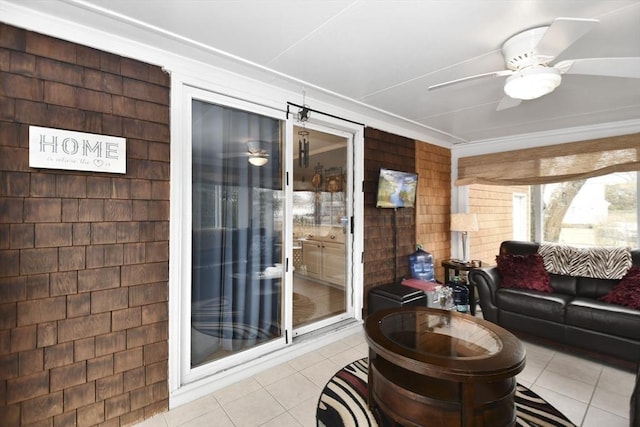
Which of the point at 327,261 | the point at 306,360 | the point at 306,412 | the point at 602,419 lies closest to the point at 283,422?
the point at 306,412

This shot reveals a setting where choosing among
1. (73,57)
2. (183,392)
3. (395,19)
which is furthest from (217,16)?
(183,392)

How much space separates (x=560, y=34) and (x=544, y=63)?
35cm

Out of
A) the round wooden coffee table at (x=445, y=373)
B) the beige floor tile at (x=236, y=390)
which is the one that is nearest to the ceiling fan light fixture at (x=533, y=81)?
Result: the round wooden coffee table at (x=445, y=373)

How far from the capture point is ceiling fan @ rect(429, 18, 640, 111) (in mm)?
1594

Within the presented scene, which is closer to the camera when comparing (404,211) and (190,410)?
(190,410)

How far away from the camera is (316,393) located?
230cm

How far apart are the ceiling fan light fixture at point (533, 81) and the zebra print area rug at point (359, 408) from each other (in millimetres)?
2198

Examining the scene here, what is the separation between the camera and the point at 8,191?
5.36ft

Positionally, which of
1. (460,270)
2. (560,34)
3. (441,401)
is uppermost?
(560,34)

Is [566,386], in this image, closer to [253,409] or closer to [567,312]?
[567,312]

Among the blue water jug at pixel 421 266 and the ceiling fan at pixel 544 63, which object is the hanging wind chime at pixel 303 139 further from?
the blue water jug at pixel 421 266

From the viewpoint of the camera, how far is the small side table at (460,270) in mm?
4035

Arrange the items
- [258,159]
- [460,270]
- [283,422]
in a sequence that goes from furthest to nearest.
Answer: [460,270] < [258,159] < [283,422]

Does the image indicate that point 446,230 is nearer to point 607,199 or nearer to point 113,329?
point 607,199
